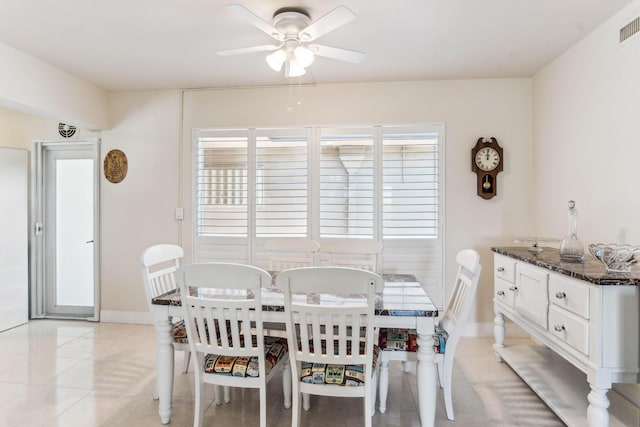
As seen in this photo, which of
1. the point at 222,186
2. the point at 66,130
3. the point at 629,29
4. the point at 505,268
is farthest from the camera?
the point at 66,130

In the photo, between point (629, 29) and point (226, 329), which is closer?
point (226, 329)

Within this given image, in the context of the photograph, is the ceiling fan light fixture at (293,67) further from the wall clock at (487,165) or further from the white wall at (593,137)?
the white wall at (593,137)

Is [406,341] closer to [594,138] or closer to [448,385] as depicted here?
[448,385]

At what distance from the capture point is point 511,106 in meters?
3.55

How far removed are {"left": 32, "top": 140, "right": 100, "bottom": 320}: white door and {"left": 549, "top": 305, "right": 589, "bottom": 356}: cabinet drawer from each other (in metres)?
4.40

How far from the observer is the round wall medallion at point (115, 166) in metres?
4.00

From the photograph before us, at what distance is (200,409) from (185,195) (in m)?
2.41

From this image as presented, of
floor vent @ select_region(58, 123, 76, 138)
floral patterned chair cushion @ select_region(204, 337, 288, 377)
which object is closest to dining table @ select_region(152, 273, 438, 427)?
floral patterned chair cushion @ select_region(204, 337, 288, 377)

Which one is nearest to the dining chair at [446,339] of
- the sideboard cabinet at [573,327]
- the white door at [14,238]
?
the sideboard cabinet at [573,327]

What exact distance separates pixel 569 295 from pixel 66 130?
4.87 metres

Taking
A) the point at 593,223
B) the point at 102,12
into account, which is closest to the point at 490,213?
the point at 593,223

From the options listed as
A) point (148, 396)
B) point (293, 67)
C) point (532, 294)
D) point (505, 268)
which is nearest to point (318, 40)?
point (293, 67)

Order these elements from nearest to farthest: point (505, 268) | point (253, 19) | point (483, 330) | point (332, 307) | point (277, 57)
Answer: point (332, 307), point (253, 19), point (277, 57), point (505, 268), point (483, 330)

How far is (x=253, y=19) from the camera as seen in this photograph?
204 centimetres
